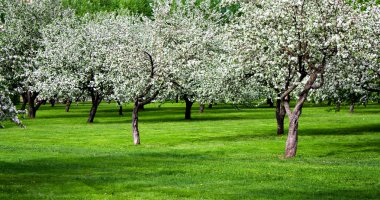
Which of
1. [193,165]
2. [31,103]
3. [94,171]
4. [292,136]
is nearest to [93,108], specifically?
[31,103]

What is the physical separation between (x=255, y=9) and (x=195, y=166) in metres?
8.37

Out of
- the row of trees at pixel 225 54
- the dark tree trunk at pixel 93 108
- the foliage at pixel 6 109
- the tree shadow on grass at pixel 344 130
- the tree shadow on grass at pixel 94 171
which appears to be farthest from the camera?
the dark tree trunk at pixel 93 108

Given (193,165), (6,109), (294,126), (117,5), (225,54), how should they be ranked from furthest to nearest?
(117,5) < (225,54) < (294,126) < (193,165) < (6,109)

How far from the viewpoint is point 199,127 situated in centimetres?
5841

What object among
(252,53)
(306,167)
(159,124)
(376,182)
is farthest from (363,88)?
(159,124)

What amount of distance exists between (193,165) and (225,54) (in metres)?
10.5

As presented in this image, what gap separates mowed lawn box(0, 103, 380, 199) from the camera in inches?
861

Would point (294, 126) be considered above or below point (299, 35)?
below

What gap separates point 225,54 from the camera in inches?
1507

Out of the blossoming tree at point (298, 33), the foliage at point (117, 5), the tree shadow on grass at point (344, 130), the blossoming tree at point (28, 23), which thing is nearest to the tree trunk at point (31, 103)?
the blossoming tree at point (28, 23)

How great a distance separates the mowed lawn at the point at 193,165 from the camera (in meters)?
21.9

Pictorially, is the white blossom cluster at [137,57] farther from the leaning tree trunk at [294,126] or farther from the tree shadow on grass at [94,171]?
the leaning tree trunk at [294,126]

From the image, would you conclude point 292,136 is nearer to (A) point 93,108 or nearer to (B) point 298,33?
A: (B) point 298,33

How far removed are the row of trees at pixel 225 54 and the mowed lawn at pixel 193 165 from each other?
120 inches
